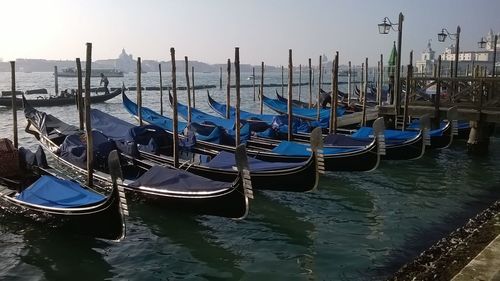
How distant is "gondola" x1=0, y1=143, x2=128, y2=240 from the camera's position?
5066mm

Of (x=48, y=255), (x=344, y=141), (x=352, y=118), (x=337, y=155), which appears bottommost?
(x=48, y=255)

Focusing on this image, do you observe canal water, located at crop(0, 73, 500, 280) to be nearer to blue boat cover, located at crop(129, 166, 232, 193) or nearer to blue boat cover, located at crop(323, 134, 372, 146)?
blue boat cover, located at crop(129, 166, 232, 193)

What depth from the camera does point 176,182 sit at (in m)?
6.14

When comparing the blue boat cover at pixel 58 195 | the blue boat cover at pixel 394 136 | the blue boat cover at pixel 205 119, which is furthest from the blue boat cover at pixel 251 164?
the blue boat cover at pixel 205 119

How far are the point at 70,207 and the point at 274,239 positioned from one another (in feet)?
7.87

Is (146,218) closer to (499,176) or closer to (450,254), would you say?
(450,254)

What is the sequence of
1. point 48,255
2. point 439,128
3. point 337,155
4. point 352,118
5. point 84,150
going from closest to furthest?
point 48,255 < point 84,150 < point 337,155 < point 439,128 < point 352,118

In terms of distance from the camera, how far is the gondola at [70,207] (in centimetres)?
507

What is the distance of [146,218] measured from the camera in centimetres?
652

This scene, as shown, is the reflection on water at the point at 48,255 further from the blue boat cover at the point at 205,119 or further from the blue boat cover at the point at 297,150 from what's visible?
the blue boat cover at the point at 205,119

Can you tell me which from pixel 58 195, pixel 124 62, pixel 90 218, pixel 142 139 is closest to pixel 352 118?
pixel 142 139

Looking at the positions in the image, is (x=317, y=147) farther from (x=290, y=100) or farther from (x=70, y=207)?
(x=290, y=100)

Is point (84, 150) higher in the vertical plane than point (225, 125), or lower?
lower

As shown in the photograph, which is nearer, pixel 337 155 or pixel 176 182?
→ pixel 176 182
